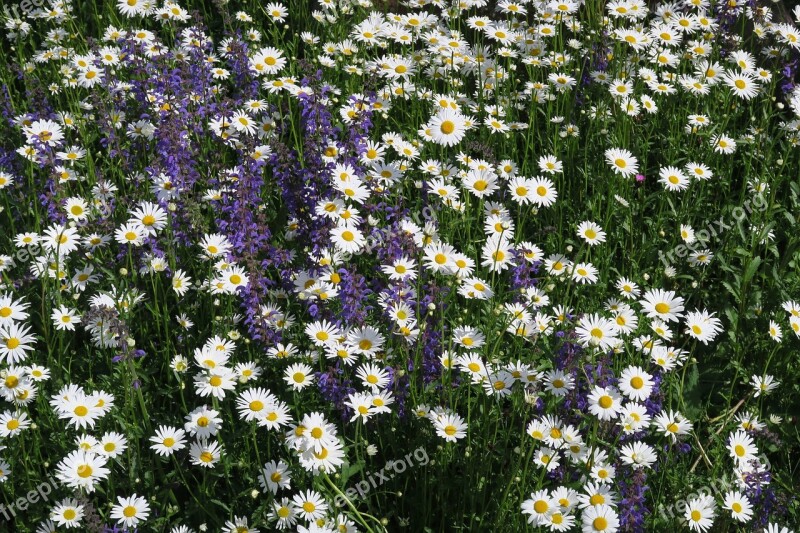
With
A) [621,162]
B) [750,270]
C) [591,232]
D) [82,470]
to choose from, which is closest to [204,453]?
[82,470]

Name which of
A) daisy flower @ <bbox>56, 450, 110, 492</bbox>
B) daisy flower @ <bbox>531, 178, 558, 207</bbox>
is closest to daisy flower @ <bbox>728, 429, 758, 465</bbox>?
daisy flower @ <bbox>531, 178, 558, 207</bbox>

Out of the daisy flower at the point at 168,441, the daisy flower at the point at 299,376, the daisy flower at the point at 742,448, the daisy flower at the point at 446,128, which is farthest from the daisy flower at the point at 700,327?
the daisy flower at the point at 168,441

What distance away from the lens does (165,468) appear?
3.44m

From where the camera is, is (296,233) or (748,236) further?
(748,236)

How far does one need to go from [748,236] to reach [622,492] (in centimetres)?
210

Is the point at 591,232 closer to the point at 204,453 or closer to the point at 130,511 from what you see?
the point at 204,453

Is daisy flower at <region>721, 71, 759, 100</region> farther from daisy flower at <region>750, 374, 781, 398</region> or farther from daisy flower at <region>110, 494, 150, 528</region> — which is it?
daisy flower at <region>110, 494, 150, 528</region>

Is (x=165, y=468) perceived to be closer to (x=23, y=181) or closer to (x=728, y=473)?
(x=23, y=181)

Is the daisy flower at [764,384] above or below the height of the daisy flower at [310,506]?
above

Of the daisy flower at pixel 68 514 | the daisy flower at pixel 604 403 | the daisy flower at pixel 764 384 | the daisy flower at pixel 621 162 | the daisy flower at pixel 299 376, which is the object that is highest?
the daisy flower at pixel 621 162

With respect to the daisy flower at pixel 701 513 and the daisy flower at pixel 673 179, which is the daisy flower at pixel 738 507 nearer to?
the daisy flower at pixel 701 513

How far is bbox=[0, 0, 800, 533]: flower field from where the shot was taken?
10.4 feet

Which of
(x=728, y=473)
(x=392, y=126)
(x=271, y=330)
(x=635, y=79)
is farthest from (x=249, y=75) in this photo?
(x=728, y=473)

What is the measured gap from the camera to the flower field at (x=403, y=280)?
10.4 feet
